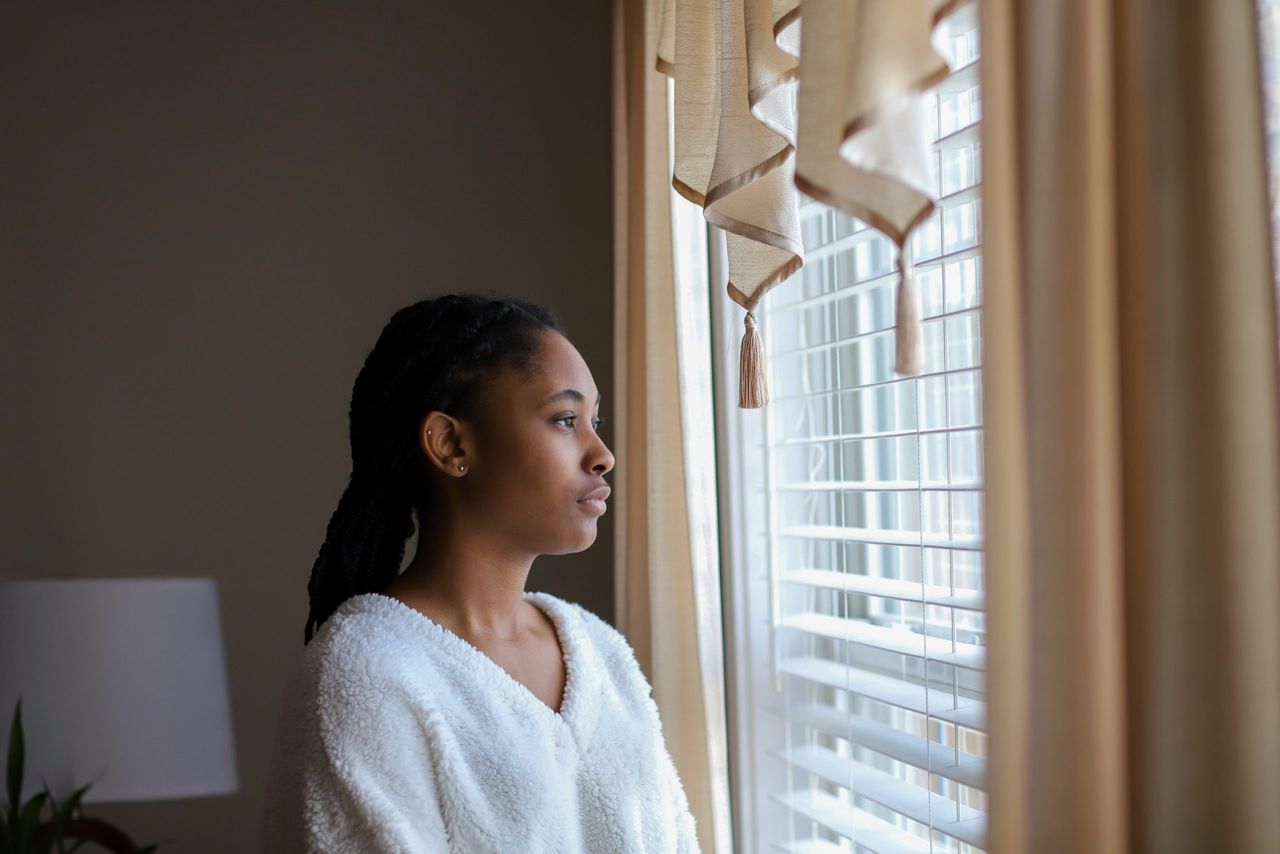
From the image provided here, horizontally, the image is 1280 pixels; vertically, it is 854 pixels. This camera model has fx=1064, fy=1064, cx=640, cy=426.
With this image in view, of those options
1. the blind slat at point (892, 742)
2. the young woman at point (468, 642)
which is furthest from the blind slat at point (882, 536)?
the young woman at point (468, 642)

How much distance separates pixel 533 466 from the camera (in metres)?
1.26

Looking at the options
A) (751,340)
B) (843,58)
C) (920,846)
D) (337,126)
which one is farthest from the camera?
(337,126)

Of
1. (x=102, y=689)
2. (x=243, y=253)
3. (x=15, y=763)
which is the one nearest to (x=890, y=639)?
(x=102, y=689)

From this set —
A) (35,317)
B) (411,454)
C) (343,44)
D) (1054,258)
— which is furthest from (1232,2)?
(35,317)

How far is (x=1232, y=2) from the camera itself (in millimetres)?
744

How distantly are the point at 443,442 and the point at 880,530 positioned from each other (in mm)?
650

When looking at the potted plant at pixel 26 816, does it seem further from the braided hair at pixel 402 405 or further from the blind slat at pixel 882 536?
the blind slat at pixel 882 536

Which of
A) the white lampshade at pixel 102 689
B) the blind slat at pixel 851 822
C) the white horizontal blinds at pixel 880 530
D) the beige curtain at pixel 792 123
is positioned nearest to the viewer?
the beige curtain at pixel 792 123

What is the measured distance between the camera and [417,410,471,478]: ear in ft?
4.14

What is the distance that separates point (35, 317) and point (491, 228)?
901mm

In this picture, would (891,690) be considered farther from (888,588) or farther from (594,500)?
(594,500)

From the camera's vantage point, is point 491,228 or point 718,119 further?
point 491,228

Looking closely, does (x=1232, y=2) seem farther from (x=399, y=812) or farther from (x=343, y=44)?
(x=343, y=44)

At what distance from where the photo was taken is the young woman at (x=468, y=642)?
3.66 feet
